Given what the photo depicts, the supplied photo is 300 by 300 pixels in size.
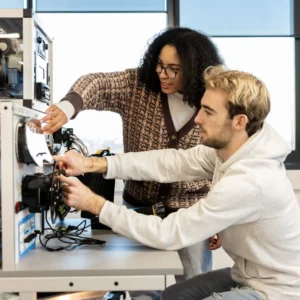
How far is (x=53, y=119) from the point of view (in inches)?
59.2

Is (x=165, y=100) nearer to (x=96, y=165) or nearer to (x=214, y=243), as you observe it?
(x=96, y=165)

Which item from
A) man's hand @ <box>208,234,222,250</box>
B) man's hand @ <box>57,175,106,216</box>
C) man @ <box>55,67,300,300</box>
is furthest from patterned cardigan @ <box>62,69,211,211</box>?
man's hand @ <box>57,175,106,216</box>

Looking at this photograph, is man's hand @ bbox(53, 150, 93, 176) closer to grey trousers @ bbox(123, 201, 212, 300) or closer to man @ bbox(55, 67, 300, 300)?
man @ bbox(55, 67, 300, 300)

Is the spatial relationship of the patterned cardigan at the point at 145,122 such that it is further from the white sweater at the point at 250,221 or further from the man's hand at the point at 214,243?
the white sweater at the point at 250,221

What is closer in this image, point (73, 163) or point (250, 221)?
point (250, 221)

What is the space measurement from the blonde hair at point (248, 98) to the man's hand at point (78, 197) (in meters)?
0.50

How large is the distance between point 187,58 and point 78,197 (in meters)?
0.72

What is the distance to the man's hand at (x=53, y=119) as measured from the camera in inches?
58.7

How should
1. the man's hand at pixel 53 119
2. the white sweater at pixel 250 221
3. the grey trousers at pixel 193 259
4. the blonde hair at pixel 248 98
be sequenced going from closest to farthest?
1. the white sweater at pixel 250 221
2. the blonde hair at pixel 248 98
3. the man's hand at pixel 53 119
4. the grey trousers at pixel 193 259

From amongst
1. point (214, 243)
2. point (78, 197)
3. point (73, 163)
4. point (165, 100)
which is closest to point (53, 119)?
point (73, 163)

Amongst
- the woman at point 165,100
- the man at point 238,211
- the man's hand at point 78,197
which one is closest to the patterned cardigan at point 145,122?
the woman at point 165,100

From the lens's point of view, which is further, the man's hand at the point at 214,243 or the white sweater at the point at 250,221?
the man's hand at the point at 214,243

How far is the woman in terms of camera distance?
66.7 inches

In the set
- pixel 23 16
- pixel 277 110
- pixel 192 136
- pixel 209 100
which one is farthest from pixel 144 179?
pixel 277 110
